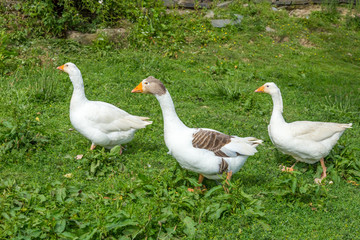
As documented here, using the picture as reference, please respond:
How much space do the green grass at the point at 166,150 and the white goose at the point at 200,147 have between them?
0.89 ft

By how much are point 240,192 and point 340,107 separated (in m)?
4.57

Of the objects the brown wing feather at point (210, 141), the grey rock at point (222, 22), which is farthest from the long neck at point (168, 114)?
the grey rock at point (222, 22)

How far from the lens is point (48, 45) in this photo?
32.0 ft

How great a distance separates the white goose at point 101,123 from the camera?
5609 mm

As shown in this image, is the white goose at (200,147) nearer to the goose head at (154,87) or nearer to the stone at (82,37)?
the goose head at (154,87)

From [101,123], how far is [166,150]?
1070 millimetres

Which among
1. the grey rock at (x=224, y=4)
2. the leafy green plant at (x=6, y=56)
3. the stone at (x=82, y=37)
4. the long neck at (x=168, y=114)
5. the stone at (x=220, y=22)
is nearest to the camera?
the long neck at (x=168, y=114)

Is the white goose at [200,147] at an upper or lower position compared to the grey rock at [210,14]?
upper

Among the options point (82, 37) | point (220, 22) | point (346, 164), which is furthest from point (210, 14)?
point (346, 164)

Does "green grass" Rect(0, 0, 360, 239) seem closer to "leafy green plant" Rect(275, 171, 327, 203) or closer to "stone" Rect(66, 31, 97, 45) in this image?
"leafy green plant" Rect(275, 171, 327, 203)

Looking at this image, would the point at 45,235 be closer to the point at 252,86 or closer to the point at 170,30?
the point at 252,86

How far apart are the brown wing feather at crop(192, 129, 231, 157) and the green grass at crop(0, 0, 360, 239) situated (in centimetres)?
45

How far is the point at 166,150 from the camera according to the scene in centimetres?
608

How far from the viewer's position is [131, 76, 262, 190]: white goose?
182 inches
